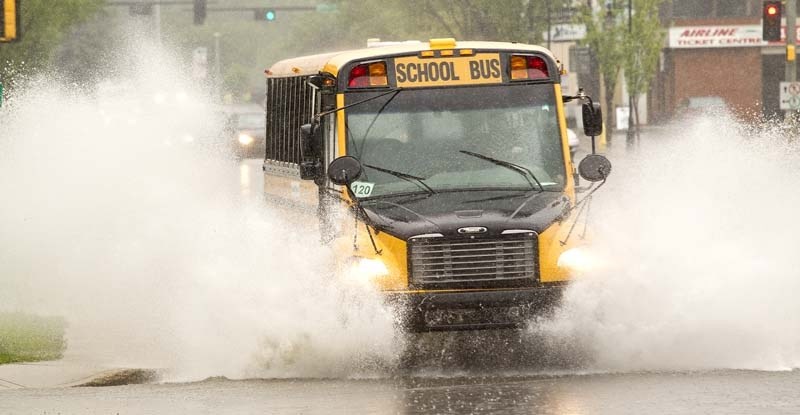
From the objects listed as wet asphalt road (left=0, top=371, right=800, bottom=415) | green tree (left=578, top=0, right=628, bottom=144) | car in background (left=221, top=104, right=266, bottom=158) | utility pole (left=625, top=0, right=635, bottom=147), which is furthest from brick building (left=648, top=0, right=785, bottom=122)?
wet asphalt road (left=0, top=371, right=800, bottom=415)

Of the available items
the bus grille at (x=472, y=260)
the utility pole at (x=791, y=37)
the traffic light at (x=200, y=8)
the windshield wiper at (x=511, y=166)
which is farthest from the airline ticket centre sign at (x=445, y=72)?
the traffic light at (x=200, y=8)

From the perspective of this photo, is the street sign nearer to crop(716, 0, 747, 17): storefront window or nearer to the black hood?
the black hood

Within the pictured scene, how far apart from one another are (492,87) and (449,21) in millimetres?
55103

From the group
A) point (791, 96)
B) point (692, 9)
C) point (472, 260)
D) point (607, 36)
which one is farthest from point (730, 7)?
point (472, 260)

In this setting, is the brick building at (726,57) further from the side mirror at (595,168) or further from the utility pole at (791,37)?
the side mirror at (595,168)

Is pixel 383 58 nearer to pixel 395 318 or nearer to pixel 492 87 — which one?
pixel 492 87

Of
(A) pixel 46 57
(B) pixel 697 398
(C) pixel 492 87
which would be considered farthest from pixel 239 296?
(A) pixel 46 57

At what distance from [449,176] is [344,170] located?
3.17ft

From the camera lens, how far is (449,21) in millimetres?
68375

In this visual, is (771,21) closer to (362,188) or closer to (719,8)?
(362,188)

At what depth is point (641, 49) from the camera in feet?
212

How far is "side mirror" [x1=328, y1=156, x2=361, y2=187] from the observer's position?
1259 centimetres

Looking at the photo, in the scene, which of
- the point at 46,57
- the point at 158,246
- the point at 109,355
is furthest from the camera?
Answer: the point at 46,57

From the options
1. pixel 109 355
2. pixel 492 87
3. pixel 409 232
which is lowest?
pixel 109 355
